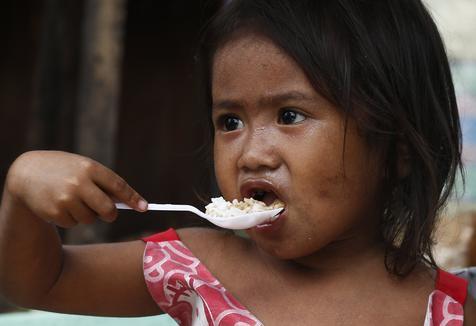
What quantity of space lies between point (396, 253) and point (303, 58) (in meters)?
0.47

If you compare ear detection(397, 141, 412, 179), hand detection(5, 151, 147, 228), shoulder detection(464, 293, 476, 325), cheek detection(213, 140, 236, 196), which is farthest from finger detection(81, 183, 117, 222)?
shoulder detection(464, 293, 476, 325)

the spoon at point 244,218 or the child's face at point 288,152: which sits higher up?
the child's face at point 288,152

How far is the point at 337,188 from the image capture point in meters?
1.39

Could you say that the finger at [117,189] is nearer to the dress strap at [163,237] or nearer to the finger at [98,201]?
the finger at [98,201]

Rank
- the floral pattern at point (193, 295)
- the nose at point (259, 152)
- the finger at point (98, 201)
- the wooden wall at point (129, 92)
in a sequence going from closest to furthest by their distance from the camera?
the finger at point (98, 201), the nose at point (259, 152), the floral pattern at point (193, 295), the wooden wall at point (129, 92)

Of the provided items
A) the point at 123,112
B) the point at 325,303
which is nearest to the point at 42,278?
the point at 325,303

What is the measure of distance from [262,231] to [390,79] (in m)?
0.40

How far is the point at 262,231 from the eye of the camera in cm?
139

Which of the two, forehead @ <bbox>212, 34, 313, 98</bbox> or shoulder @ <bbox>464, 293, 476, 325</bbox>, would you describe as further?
shoulder @ <bbox>464, 293, 476, 325</bbox>

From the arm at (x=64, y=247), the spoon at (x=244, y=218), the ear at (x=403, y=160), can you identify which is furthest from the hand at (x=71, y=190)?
the ear at (x=403, y=160)

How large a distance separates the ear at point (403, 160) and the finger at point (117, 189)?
0.57m

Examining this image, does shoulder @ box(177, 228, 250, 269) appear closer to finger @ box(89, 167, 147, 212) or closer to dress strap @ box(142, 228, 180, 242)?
dress strap @ box(142, 228, 180, 242)

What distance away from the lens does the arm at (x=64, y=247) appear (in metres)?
1.26

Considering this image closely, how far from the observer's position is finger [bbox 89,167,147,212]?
126 cm
